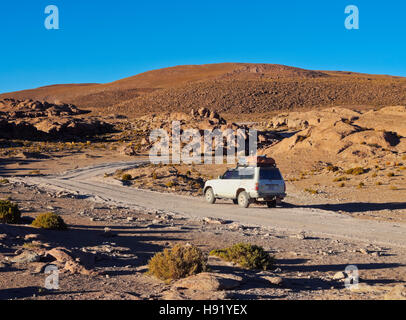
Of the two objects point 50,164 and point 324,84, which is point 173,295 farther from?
point 324,84

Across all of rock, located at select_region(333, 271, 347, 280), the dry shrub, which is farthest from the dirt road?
the dry shrub

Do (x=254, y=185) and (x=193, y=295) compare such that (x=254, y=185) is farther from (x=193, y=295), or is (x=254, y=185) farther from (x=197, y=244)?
(x=193, y=295)

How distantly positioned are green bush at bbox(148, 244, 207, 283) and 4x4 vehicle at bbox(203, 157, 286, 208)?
10.9 metres

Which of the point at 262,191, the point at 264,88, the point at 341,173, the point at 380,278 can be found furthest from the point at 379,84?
the point at 380,278

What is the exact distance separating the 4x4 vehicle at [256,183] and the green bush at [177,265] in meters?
10.9

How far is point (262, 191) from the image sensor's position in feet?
62.9

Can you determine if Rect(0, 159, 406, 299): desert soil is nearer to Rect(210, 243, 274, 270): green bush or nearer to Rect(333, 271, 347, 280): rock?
Rect(333, 271, 347, 280): rock

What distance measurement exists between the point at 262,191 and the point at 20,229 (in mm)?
10202

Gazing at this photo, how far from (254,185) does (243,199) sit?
1.30 meters

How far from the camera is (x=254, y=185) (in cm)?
1917

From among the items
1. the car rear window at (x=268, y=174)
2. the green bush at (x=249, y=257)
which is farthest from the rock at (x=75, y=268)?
the car rear window at (x=268, y=174)

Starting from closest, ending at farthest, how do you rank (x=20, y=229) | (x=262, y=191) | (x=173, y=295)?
(x=173, y=295) → (x=20, y=229) → (x=262, y=191)

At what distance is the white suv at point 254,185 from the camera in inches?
754

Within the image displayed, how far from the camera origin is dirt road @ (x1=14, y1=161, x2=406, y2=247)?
14484 millimetres
